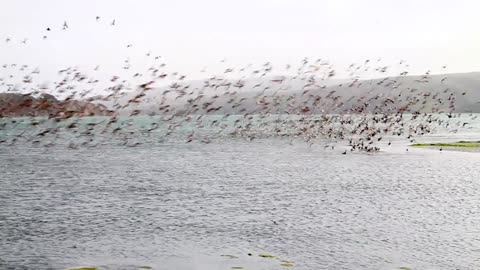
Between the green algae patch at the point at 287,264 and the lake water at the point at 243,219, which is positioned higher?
the green algae patch at the point at 287,264

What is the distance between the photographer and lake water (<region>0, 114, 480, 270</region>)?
21.7 metres

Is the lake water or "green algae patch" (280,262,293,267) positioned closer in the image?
"green algae patch" (280,262,293,267)

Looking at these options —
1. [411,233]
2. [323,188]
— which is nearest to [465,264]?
[411,233]

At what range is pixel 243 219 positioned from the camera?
30.2 meters

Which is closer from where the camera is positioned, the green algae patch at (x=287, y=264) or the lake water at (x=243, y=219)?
the green algae patch at (x=287, y=264)

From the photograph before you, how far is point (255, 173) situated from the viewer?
57.1 m

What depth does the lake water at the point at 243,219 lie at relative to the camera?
21719 mm

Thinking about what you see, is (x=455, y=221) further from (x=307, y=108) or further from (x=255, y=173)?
(x=255, y=173)

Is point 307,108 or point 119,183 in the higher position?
point 307,108

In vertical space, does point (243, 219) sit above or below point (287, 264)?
below

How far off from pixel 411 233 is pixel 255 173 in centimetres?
3131

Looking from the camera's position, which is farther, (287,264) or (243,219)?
(243,219)

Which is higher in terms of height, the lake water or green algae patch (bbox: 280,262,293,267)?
green algae patch (bbox: 280,262,293,267)

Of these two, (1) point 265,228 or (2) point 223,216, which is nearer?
(1) point 265,228
